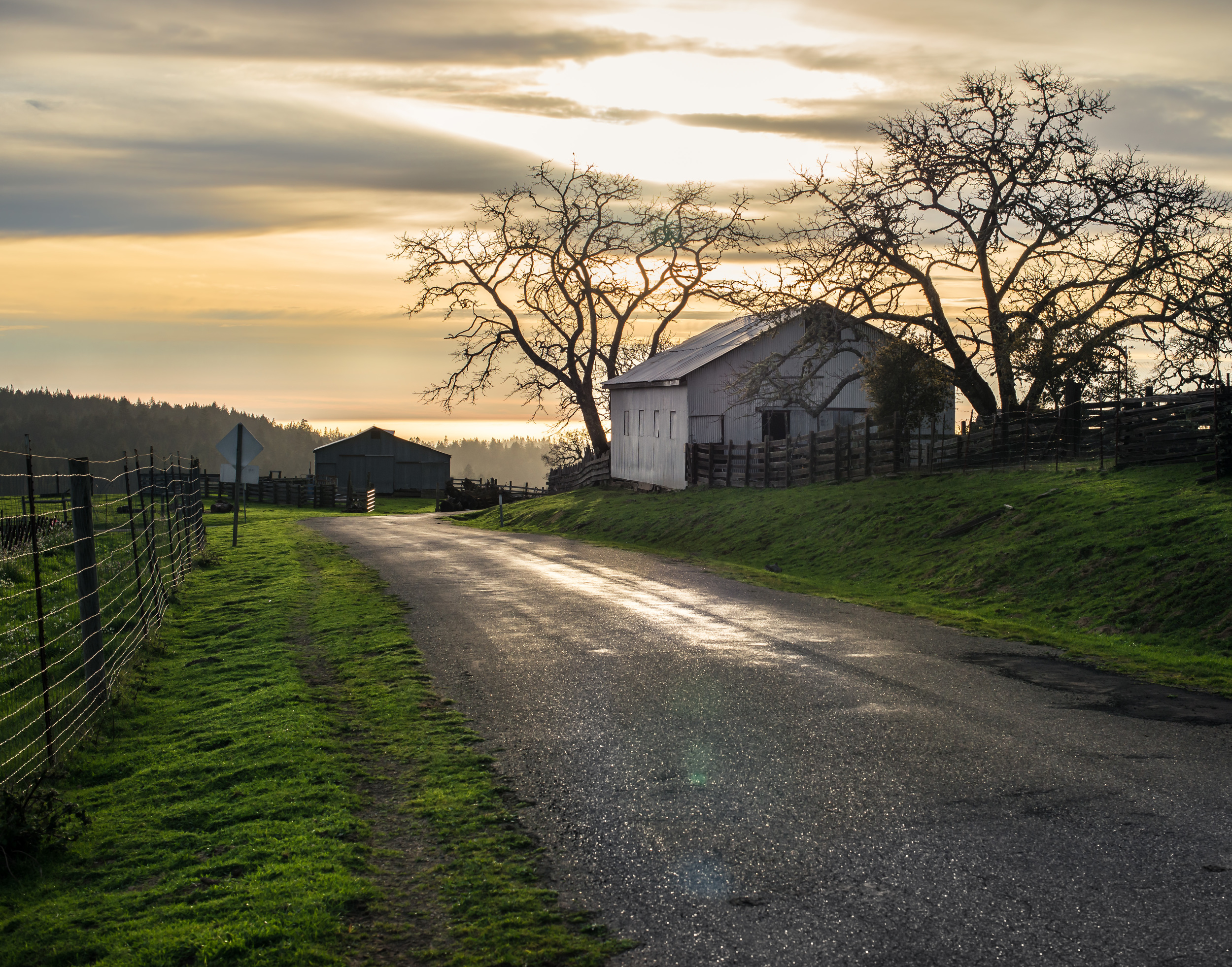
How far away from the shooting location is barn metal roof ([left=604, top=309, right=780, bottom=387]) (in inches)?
1522

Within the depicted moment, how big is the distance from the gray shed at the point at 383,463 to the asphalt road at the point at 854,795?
69.0 m

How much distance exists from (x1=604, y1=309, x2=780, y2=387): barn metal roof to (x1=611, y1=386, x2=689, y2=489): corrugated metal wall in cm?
59

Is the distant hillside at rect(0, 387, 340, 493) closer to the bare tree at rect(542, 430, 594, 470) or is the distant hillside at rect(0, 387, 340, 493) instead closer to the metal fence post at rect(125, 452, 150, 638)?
the bare tree at rect(542, 430, 594, 470)

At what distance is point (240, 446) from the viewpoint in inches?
938

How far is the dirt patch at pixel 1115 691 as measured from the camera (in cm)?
837

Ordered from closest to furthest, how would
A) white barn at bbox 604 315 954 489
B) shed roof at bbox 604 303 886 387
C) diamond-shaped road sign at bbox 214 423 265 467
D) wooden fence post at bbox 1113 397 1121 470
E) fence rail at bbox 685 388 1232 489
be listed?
1. fence rail at bbox 685 388 1232 489
2. wooden fence post at bbox 1113 397 1121 470
3. diamond-shaped road sign at bbox 214 423 265 467
4. shed roof at bbox 604 303 886 387
5. white barn at bbox 604 315 954 489

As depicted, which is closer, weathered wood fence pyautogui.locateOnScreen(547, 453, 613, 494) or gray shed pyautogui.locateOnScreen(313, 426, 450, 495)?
weathered wood fence pyautogui.locateOnScreen(547, 453, 613, 494)

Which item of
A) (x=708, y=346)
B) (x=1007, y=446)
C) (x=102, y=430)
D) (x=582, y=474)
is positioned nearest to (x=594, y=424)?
(x=582, y=474)

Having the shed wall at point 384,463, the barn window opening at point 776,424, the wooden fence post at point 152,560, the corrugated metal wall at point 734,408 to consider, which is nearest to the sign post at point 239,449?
the wooden fence post at point 152,560

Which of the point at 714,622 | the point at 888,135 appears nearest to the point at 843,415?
the point at 888,135

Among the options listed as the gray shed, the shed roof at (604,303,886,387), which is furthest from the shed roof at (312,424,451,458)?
the shed roof at (604,303,886,387)

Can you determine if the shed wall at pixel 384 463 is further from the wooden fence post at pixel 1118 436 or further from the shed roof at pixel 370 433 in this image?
the wooden fence post at pixel 1118 436

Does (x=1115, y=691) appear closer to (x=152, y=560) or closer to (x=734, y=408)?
(x=152, y=560)

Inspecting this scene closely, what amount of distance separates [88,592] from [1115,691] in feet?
30.4
